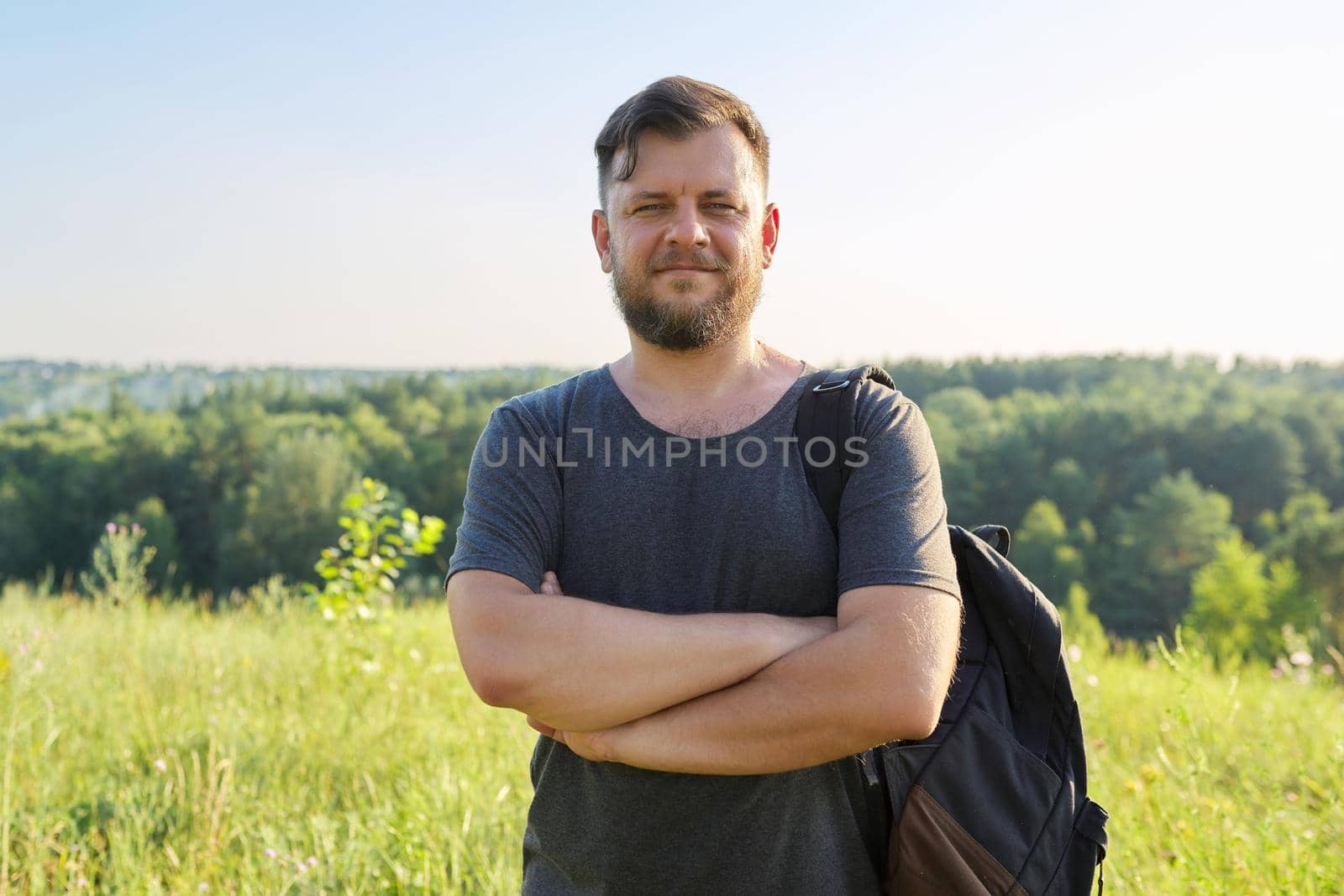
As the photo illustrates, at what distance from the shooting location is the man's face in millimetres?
1959

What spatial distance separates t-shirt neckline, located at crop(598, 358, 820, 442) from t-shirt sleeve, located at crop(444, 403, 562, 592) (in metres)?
0.18

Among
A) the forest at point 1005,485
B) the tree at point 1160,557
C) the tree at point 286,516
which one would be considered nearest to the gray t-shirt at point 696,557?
the forest at point 1005,485

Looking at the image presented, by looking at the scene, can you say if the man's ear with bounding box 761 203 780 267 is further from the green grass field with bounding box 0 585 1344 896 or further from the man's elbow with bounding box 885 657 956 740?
the green grass field with bounding box 0 585 1344 896

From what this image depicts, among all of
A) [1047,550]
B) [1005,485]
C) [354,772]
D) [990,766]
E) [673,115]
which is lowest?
[1047,550]

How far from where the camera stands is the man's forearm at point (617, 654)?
1682 mm

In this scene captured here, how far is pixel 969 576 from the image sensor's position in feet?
6.09

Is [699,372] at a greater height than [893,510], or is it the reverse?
[699,372]

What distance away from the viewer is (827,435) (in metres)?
1.84

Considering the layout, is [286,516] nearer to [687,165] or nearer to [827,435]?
[687,165]

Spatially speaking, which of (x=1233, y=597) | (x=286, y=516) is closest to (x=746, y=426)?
(x=1233, y=597)

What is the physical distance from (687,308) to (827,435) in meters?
0.40

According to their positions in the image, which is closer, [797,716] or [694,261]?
[797,716]

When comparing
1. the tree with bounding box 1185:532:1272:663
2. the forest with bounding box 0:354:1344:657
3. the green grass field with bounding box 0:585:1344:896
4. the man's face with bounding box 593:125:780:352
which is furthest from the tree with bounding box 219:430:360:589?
the man's face with bounding box 593:125:780:352

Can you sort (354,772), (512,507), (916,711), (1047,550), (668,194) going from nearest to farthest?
(916,711) < (512,507) < (668,194) < (354,772) < (1047,550)
